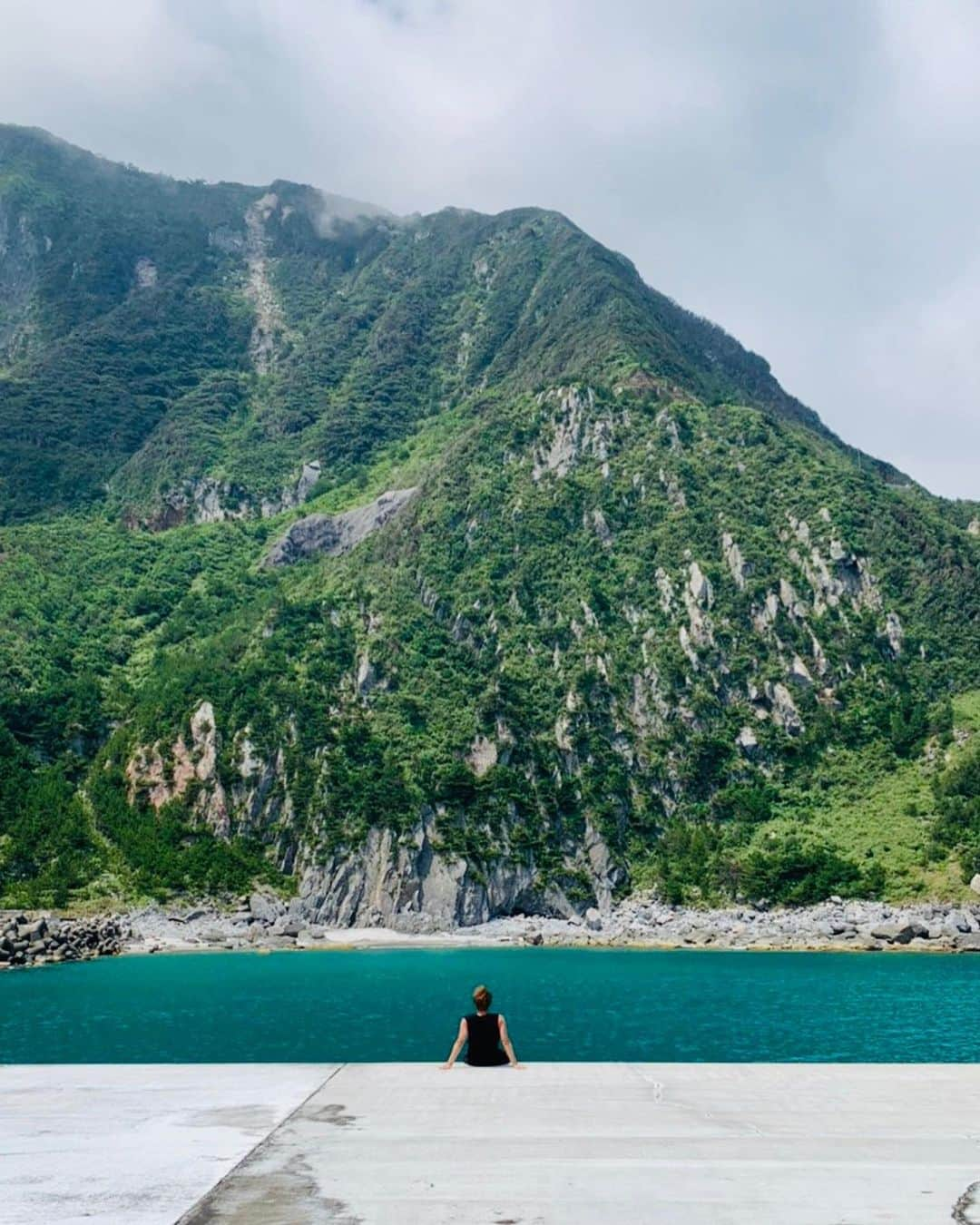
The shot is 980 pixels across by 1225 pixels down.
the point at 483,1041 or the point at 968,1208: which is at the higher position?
the point at 968,1208

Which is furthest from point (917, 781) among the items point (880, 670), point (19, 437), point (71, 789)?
point (19, 437)

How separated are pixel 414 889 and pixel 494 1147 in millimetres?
99541

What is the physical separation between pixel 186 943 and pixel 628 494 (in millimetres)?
86162

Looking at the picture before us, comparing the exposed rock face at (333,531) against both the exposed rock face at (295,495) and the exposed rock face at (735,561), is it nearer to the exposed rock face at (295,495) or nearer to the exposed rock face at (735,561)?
the exposed rock face at (295,495)

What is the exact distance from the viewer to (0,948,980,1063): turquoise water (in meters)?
34.2

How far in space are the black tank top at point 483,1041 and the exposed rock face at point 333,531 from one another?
15072 centimetres

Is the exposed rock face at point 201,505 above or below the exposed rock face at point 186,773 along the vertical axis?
above

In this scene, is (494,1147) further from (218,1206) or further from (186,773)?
(186,773)

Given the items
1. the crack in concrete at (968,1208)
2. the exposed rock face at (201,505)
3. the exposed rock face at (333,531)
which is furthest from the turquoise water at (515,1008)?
the exposed rock face at (201,505)

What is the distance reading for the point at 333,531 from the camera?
171250 millimetres

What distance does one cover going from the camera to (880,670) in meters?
132

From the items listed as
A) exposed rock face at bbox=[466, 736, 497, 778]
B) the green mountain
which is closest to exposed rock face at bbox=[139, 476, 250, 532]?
the green mountain

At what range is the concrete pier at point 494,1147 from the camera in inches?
353

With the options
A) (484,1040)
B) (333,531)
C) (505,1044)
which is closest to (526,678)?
(333,531)
